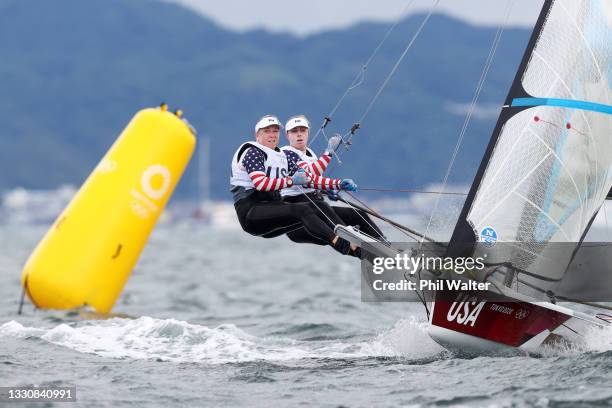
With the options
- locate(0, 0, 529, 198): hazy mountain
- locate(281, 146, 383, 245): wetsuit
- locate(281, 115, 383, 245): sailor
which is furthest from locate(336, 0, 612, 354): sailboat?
locate(0, 0, 529, 198): hazy mountain

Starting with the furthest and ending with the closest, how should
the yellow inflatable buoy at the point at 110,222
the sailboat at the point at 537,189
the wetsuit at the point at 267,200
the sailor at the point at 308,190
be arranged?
the yellow inflatable buoy at the point at 110,222
the sailor at the point at 308,190
the wetsuit at the point at 267,200
the sailboat at the point at 537,189

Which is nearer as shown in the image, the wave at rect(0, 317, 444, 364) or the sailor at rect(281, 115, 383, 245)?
the wave at rect(0, 317, 444, 364)

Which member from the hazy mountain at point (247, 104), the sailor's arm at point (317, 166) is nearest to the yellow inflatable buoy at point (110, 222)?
the sailor's arm at point (317, 166)

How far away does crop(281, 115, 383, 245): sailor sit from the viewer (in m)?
7.83

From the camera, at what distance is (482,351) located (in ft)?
23.9

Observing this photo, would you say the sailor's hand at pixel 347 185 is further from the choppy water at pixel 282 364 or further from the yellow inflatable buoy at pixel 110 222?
the yellow inflatable buoy at pixel 110 222

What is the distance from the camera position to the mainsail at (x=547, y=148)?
719cm

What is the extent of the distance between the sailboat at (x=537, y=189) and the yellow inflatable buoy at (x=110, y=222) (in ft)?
10.7

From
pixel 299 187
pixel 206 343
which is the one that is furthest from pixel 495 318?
pixel 206 343

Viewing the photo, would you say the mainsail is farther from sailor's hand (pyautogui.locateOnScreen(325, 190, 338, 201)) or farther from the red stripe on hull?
sailor's hand (pyautogui.locateOnScreen(325, 190, 338, 201))

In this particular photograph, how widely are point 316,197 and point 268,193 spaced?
34 centimetres

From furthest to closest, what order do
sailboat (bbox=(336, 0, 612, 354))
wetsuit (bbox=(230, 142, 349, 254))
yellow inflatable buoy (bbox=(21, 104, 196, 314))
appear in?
yellow inflatable buoy (bbox=(21, 104, 196, 314)) → wetsuit (bbox=(230, 142, 349, 254)) → sailboat (bbox=(336, 0, 612, 354))

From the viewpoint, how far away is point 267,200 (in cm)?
800

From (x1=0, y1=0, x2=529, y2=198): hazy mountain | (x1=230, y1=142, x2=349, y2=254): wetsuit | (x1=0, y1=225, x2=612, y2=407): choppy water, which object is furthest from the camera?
(x1=0, y1=0, x2=529, y2=198): hazy mountain
